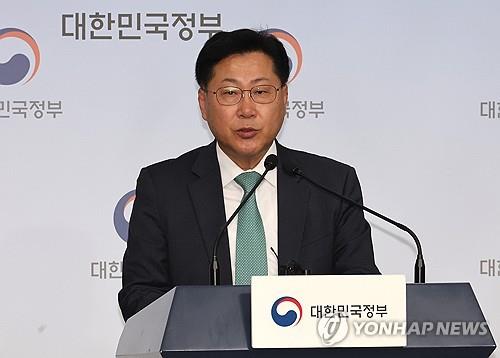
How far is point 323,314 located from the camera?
4.54ft

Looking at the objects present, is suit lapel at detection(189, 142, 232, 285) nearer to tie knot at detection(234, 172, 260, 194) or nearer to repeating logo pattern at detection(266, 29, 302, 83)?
tie knot at detection(234, 172, 260, 194)

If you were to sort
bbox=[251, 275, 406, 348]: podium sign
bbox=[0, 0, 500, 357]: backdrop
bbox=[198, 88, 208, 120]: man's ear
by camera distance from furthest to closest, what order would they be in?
bbox=[0, 0, 500, 357]: backdrop → bbox=[198, 88, 208, 120]: man's ear → bbox=[251, 275, 406, 348]: podium sign

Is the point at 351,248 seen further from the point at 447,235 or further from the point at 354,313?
the point at 354,313

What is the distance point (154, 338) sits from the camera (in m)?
1.45

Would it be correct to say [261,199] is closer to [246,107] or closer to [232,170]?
[232,170]

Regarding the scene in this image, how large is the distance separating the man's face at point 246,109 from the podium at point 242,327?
822mm

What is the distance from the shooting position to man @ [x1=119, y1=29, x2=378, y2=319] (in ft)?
7.27

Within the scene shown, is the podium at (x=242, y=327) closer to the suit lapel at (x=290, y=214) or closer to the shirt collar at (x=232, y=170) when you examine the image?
the suit lapel at (x=290, y=214)

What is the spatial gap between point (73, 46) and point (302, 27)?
2.15 feet

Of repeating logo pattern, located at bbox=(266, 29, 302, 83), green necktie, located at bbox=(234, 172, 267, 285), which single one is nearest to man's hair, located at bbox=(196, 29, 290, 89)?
green necktie, located at bbox=(234, 172, 267, 285)

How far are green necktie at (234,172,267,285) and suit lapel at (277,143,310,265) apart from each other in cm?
4

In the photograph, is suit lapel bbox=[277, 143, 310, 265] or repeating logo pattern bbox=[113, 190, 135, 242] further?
repeating logo pattern bbox=[113, 190, 135, 242]

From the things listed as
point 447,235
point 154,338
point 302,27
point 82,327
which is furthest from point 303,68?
point 154,338

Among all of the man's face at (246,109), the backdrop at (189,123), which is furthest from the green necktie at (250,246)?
the backdrop at (189,123)
